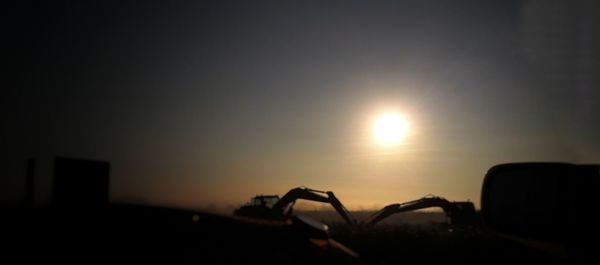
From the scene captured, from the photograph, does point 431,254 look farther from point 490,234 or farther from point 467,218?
point 467,218

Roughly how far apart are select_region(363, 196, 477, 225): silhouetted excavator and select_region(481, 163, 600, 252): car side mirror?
43.8 m

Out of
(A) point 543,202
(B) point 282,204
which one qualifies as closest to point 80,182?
(A) point 543,202

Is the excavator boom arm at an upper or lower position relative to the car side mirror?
lower

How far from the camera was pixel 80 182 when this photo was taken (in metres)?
5.36

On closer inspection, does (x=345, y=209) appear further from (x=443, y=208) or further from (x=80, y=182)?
(x=80, y=182)

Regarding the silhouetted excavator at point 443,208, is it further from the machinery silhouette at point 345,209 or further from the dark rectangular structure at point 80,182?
the dark rectangular structure at point 80,182

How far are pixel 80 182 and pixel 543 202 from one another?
4089 millimetres

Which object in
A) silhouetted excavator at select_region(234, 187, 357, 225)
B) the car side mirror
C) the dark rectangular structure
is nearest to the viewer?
the car side mirror

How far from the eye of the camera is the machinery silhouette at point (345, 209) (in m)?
41.3

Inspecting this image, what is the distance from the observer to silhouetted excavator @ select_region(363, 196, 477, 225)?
151 ft

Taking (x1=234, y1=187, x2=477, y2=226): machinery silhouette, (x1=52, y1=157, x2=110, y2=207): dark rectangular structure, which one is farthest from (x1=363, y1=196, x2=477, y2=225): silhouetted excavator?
(x1=52, y1=157, x2=110, y2=207): dark rectangular structure

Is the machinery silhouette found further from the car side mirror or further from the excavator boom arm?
the car side mirror

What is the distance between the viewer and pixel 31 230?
4.77 metres

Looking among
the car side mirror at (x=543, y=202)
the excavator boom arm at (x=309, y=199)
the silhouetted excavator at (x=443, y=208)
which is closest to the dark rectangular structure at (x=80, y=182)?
the car side mirror at (x=543, y=202)
